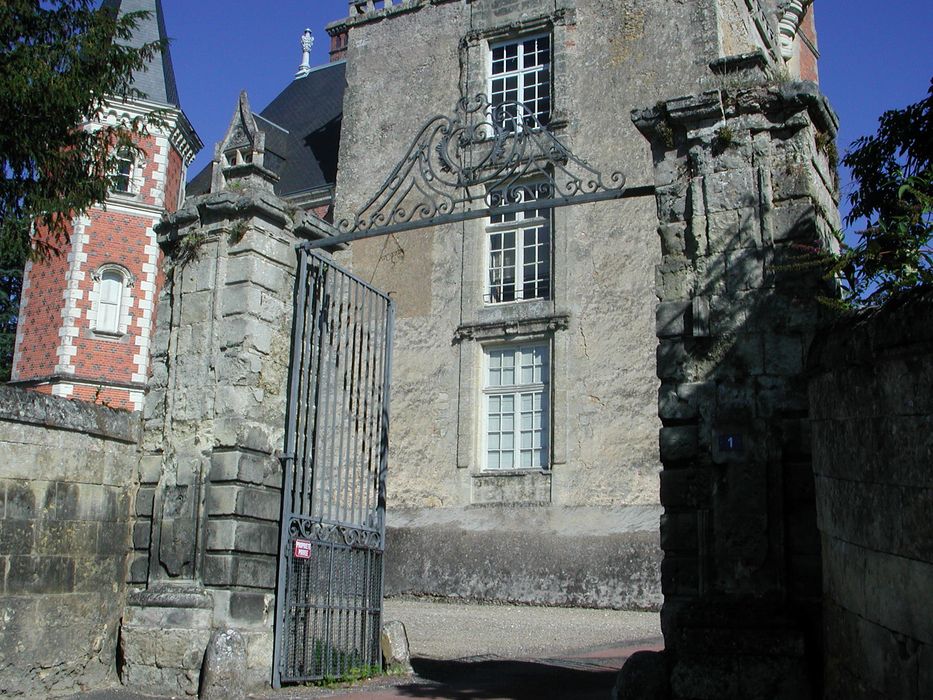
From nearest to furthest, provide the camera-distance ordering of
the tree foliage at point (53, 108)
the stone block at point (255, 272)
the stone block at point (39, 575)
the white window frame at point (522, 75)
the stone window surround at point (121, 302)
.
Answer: the stone block at point (39, 575), the stone block at point (255, 272), the tree foliage at point (53, 108), the white window frame at point (522, 75), the stone window surround at point (121, 302)

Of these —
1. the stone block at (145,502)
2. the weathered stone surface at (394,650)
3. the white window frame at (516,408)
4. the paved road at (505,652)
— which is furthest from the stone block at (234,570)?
the white window frame at (516,408)

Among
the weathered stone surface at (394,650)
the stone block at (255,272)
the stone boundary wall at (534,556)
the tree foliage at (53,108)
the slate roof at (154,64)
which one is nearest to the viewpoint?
the stone block at (255,272)

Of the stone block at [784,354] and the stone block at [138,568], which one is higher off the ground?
the stone block at [784,354]

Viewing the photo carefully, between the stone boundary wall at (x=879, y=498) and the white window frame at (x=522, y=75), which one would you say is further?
the white window frame at (x=522, y=75)

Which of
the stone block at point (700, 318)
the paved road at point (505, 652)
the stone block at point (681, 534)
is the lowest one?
the paved road at point (505, 652)

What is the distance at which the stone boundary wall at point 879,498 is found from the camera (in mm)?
3201

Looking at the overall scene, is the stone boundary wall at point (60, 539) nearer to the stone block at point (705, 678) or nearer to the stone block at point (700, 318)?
the stone block at point (705, 678)

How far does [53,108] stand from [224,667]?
604 centimetres

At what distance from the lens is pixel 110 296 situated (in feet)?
69.1

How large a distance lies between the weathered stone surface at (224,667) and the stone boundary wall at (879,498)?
341 centimetres

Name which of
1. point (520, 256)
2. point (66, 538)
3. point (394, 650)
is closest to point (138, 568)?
point (66, 538)

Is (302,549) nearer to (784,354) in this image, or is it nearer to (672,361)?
(672,361)

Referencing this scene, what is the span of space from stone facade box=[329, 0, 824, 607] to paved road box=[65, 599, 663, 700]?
75 cm

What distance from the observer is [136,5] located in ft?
78.1
